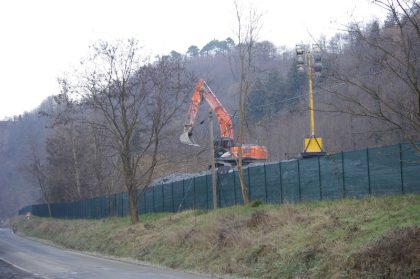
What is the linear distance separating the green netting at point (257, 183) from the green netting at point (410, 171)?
1066 centimetres

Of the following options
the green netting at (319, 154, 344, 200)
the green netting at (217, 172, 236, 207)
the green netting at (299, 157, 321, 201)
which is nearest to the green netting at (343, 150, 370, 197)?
the green netting at (319, 154, 344, 200)

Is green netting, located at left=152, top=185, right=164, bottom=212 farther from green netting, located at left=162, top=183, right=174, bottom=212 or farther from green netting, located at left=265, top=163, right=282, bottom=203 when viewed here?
green netting, located at left=265, top=163, right=282, bottom=203

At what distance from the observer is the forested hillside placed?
14734mm

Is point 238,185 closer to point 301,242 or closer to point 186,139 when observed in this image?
point 186,139

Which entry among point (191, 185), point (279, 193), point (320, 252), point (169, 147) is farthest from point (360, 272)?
point (169, 147)

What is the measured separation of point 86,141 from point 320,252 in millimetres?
53567

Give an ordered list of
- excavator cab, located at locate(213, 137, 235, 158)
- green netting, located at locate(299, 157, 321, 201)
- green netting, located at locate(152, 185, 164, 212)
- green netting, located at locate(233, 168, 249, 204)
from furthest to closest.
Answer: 1. green netting, located at locate(152, 185, 164, 212)
2. excavator cab, located at locate(213, 137, 235, 158)
3. green netting, located at locate(233, 168, 249, 204)
4. green netting, located at locate(299, 157, 321, 201)

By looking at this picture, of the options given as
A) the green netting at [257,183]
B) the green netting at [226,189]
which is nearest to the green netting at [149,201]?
the green netting at [226,189]

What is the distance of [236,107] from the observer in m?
49.9

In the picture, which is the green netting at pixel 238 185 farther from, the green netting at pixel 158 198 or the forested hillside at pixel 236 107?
the green netting at pixel 158 198

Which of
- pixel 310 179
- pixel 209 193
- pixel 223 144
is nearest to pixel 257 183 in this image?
pixel 310 179

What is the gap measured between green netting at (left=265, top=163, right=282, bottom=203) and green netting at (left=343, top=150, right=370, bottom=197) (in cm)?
542

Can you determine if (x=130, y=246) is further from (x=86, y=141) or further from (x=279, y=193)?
(x=86, y=141)

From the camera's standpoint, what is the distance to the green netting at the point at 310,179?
1118 inches
